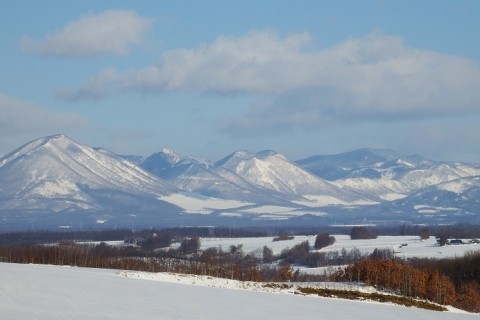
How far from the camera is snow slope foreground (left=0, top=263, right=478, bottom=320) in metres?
45.7

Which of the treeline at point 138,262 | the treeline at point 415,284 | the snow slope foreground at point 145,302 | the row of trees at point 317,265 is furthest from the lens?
the treeline at point 138,262

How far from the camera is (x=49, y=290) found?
2048 inches

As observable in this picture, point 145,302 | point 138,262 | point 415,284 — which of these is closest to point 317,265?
point 138,262

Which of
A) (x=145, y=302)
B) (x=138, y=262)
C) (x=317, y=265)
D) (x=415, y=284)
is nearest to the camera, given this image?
(x=145, y=302)

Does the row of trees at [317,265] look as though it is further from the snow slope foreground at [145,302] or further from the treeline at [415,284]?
the snow slope foreground at [145,302]

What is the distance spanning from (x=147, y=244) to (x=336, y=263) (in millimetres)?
48850

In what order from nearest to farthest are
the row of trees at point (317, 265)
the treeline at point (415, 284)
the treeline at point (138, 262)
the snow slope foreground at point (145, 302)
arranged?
the snow slope foreground at point (145, 302) → the treeline at point (415, 284) → the row of trees at point (317, 265) → the treeline at point (138, 262)

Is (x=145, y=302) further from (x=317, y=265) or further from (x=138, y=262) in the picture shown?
(x=317, y=265)

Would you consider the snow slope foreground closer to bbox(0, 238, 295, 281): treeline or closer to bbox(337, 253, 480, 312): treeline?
bbox(337, 253, 480, 312): treeline

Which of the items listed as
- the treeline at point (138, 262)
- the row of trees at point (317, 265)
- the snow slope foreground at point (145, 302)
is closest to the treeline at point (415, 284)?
the row of trees at point (317, 265)

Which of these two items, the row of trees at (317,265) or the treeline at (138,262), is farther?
the treeline at (138,262)

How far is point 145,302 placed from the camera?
52.2 m

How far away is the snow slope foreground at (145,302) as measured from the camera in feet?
150

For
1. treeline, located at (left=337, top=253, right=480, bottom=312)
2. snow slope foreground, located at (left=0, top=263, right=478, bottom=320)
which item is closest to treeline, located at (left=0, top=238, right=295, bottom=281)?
treeline, located at (left=337, top=253, right=480, bottom=312)
